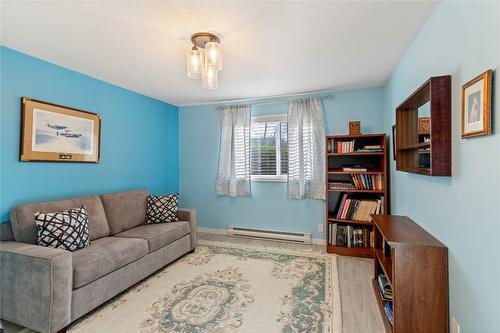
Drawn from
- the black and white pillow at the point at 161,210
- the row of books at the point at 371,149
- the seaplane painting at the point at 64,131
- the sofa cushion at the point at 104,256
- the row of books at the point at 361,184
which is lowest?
the sofa cushion at the point at 104,256

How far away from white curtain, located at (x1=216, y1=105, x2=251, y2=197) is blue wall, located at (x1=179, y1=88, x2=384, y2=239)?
158 millimetres

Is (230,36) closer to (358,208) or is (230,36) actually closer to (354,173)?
(354,173)

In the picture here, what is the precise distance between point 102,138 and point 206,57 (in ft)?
6.50

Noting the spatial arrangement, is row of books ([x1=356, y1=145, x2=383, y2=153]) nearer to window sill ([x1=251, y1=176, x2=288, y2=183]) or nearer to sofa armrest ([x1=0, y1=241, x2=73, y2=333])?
window sill ([x1=251, y1=176, x2=288, y2=183])

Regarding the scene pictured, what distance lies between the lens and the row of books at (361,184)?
3.10 meters

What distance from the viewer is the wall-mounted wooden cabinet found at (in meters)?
1.44

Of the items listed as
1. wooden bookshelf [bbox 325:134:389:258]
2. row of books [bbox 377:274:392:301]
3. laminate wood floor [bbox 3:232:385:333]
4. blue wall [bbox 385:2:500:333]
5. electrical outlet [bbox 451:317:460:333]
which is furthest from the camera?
wooden bookshelf [bbox 325:134:389:258]

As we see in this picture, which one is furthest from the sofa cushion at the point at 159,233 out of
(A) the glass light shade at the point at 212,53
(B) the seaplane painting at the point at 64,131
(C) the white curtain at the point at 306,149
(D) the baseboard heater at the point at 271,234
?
(A) the glass light shade at the point at 212,53

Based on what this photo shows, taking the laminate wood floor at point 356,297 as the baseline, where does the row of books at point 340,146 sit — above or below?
above

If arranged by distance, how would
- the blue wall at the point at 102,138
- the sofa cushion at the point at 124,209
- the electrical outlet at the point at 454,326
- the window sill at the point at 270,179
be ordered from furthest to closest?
the window sill at the point at 270,179 < the sofa cushion at the point at 124,209 < the blue wall at the point at 102,138 < the electrical outlet at the point at 454,326

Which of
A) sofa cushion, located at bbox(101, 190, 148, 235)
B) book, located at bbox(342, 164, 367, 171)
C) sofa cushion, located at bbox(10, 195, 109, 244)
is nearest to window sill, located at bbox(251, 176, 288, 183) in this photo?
book, located at bbox(342, 164, 367, 171)

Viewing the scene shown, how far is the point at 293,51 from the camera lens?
2.26m

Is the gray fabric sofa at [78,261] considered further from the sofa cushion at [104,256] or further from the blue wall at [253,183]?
the blue wall at [253,183]

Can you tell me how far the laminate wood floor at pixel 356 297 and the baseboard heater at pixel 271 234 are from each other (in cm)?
19
